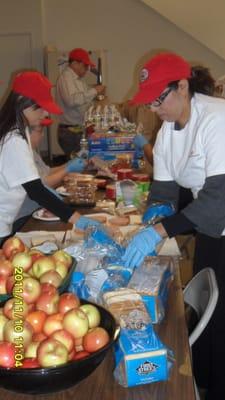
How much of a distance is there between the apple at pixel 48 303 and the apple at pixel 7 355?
130 millimetres

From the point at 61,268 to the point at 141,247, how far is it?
325 mm

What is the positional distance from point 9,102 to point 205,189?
0.84 m

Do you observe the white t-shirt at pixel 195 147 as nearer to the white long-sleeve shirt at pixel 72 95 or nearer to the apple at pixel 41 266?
the apple at pixel 41 266

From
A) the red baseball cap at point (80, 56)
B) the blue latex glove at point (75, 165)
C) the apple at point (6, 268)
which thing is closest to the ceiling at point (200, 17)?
the red baseball cap at point (80, 56)

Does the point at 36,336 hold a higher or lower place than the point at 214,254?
higher

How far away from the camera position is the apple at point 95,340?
890 mm

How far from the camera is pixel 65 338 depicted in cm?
88

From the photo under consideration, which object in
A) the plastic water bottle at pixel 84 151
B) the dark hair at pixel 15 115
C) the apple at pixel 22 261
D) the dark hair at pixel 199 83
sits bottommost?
the apple at pixel 22 261

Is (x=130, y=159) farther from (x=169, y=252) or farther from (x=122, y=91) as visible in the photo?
(x=122, y=91)

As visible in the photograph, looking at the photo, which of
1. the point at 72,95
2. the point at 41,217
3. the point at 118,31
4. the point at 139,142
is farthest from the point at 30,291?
the point at 118,31

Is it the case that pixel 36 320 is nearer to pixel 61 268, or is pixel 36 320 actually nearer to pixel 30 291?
pixel 30 291

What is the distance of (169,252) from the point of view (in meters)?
1.61

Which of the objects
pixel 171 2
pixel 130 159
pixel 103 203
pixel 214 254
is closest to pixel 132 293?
pixel 214 254

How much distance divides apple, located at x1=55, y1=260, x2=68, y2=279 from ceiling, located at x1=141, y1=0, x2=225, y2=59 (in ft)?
16.1
